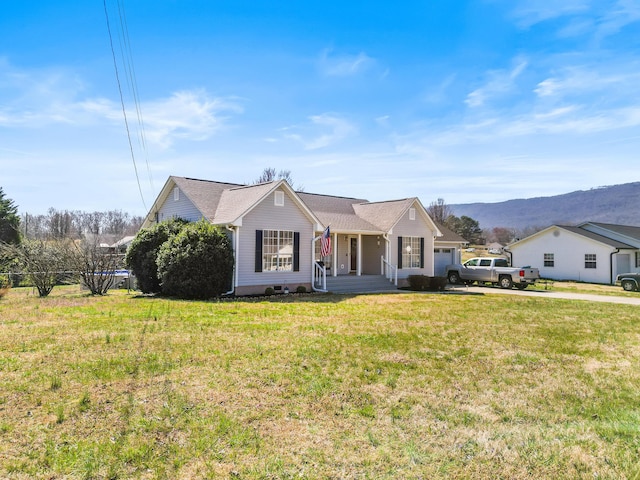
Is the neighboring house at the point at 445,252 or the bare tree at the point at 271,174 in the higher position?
the bare tree at the point at 271,174

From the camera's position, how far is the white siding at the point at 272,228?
679 inches

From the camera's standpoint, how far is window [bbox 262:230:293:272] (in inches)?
707

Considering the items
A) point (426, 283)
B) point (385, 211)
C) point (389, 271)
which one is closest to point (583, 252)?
point (426, 283)

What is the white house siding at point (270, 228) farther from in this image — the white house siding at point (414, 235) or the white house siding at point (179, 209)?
the white house siding at point (414, 235)

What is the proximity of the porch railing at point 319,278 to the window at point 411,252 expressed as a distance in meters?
5.69

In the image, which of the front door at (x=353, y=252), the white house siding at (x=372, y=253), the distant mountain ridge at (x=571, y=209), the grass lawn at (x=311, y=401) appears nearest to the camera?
the grass lawn at (x=311, y=401)

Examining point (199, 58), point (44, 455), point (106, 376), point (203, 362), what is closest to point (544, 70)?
point (199, 58)

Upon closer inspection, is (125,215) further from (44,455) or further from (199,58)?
(44,455)

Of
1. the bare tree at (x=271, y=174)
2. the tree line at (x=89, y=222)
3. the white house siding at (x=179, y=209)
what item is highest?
the bare tree at (x=271, y=174)

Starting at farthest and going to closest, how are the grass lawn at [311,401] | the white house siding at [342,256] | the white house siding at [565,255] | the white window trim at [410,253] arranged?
the white house siding at [565,255] → the white window trim at [410,253] → the white house siding at [342,256] → the grass lawn at [311,401]

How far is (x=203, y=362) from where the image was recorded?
679 centimetres

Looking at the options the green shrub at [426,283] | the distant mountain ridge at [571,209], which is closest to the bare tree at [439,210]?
the distant mountain ridge at [571,209]

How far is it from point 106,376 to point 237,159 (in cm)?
1943

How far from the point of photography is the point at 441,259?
28.5 m
